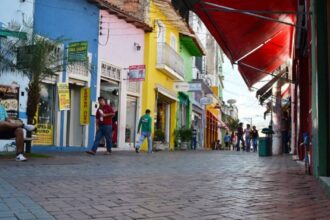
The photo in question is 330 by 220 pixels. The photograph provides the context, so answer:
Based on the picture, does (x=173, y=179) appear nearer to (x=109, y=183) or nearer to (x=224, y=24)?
(x=109, y=183)

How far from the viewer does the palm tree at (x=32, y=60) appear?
12195 millimetres

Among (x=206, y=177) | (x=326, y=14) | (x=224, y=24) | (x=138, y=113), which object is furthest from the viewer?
(x=138, y=113)

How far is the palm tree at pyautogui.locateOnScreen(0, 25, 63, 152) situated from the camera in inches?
480

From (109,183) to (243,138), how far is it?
25091 millimetres

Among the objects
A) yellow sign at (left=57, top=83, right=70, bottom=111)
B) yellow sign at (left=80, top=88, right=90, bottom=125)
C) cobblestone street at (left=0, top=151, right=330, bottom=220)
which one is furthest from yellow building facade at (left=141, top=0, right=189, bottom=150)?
cobblestone street at (left=0, top=151, right=330, bottom=220)

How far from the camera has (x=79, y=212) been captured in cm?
470

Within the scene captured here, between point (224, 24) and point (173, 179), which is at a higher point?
point (224, 24)

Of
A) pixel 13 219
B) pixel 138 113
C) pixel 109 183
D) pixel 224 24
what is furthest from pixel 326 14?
pixel 138 113

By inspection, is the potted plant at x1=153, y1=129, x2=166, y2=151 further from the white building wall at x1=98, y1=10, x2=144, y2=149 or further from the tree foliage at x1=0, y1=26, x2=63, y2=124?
the tree foliage at x1=0, y1=26, x2=63, y2=124

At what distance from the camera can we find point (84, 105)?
60.7 feet

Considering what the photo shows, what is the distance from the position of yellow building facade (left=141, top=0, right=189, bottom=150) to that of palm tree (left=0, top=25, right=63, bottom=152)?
11.5 m

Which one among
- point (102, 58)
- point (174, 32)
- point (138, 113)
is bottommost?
point (138, 113)

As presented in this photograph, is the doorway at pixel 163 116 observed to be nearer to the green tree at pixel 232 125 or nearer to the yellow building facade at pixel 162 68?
the yellow building facade at pixel 162 68

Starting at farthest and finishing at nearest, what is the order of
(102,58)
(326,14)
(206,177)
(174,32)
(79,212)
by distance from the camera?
(174,32) < (102,58) < (206,177) < (326,14) < (79,212)
